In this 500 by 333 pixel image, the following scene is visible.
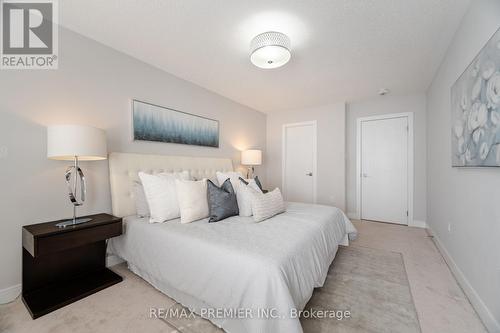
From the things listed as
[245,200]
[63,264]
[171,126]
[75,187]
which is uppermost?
[171,126]

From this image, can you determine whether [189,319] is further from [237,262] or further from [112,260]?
[112,260]

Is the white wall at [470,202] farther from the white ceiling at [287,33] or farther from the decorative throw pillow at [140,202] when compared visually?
the decorative throw pillow at [140,202]

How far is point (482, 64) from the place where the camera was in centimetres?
146

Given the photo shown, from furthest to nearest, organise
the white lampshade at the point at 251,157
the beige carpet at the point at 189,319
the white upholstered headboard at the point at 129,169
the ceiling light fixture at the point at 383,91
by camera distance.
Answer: the white lampshade at the point at 251,157
the ceiling light fixture at the point at 383,91
the white upholstered headboard at the point at 129,169
the beige carpet at the point at 189,319

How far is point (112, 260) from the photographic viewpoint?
2256 mm

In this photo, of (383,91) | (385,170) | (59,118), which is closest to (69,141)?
(59,118)

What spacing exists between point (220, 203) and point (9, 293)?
1.80m

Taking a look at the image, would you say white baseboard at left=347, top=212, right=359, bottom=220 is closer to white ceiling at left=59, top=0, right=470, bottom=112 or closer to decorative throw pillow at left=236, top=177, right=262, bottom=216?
white ceiling at left=59, top=0, right=470, bottom=112

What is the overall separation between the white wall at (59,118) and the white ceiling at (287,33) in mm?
239

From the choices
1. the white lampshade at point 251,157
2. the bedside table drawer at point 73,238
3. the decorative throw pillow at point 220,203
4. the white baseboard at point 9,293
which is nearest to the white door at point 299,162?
the white lampshade at point 251,157

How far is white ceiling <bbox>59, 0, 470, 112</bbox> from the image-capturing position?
67.3 inches

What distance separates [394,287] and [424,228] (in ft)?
8.15

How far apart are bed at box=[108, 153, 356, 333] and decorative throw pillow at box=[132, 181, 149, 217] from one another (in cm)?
9

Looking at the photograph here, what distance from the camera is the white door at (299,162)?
457 centimetres
